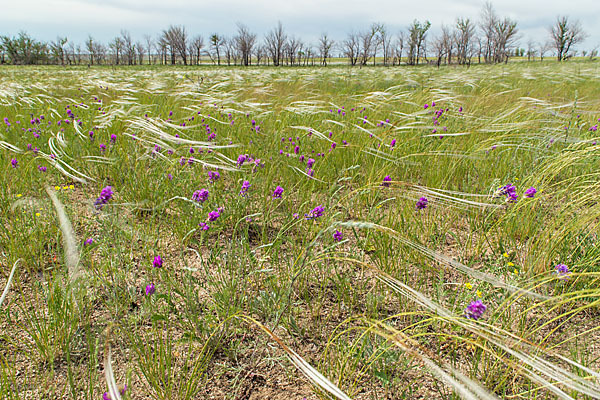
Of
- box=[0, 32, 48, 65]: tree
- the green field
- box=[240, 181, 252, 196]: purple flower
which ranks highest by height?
box=[0, 32, 48, 65]: tree

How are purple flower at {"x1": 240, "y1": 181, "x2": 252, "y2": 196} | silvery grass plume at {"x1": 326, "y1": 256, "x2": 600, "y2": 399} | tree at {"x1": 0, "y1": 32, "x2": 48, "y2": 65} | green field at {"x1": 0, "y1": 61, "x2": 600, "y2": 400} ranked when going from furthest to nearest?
1. tree at {"x1": 0, "y1": 32, "x2": 48, "y2": 65}
2. purple flower at {"x1": 240, "y1": 181, "x2": 252, "y2": 196}
3. green field at {"x1": 0, "y1": 61, "x2": 600, "y2": 400}
4. silvery grass plume at {"x1": 326, "y1": 256, "x2": 600, "y2": 399}

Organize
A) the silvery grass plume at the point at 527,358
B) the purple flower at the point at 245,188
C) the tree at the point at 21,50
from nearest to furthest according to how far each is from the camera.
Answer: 1. the silvery grass plume at the point at 527,358
2. the purple flower at the point at 245,188
3. the tree at the point at 21,50

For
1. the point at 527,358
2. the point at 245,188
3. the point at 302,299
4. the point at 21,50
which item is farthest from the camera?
the point at 21,50

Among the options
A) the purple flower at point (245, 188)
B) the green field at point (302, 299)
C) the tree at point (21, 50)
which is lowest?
the green field at point (302, 299)

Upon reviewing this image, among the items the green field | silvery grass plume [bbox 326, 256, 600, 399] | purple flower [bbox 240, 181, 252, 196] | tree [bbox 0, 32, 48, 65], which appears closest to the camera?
silvery grass plume [bbox 326, 256, 600, 399]

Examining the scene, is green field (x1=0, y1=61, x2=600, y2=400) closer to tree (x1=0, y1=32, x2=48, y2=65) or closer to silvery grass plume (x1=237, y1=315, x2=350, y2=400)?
silvery grass plume (x1=237, y1=315, x2=350, y2=400)

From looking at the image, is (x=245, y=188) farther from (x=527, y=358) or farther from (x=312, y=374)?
(x=527, y=358)

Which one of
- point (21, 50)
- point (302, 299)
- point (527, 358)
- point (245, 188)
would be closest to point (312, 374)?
point (527, 358)

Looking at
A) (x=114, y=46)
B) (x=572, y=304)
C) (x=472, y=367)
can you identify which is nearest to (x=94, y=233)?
(x=472, y=367)

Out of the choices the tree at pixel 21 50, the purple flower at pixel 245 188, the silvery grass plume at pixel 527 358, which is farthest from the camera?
the tree at pixel 21 50

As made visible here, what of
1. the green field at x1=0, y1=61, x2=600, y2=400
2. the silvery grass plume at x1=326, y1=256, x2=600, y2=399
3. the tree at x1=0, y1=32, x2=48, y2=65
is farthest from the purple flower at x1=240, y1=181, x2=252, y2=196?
the tree at x1=0, y1=32, x2=48, y2=65

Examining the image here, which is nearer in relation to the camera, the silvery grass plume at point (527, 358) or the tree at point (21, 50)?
the silvery grass plume at point (527, 358)

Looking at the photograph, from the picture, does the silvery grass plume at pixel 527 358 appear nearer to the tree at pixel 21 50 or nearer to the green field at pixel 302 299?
the green field at pixel 302 299

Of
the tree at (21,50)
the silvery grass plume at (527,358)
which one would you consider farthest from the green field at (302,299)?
the tree at (21,50)
